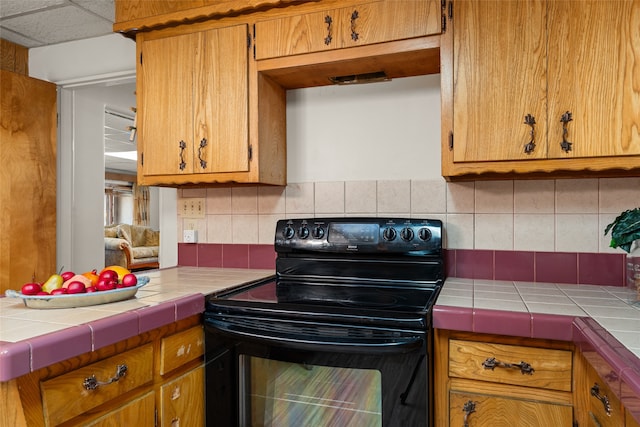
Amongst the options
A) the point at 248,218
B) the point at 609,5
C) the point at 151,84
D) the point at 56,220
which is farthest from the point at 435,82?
the point at 56,220

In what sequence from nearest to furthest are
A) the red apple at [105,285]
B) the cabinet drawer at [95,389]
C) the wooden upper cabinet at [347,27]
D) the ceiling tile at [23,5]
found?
the cabinet drawer at [95,389]
the red apple at [105,285]
the wooden upper cabinet at [347,27]
the ceiling tile at [23,5]

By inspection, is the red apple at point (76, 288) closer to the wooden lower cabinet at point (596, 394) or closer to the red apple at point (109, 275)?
the red apple at point (109, 275)

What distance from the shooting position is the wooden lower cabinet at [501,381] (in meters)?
1.18

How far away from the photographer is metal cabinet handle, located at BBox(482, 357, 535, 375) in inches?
47.3

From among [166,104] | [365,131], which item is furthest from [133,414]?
[365,131]

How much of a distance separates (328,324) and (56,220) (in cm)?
228

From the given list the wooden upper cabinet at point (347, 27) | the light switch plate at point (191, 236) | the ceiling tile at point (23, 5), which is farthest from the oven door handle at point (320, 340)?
the ceiling tile at point (23, 5)

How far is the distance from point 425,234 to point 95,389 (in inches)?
47.3

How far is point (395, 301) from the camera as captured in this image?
1410 mm

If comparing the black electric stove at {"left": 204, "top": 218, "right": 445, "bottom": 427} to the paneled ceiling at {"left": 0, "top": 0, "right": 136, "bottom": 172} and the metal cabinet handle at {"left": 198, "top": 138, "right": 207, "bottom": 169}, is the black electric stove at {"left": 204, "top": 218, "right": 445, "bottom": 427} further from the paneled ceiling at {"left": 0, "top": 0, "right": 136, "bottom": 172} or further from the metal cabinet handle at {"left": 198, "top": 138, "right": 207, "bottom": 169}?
the paneled ceiling at {"left": 0, "top": 0, "right": 136, "bottom": 172}

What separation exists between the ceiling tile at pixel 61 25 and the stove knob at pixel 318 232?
1707 mm

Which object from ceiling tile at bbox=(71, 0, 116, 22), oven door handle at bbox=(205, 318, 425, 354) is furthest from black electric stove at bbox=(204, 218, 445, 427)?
ceiling tile at bbox=(71, 0, 116, 22)

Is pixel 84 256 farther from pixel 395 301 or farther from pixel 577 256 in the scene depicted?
pixel 577 256

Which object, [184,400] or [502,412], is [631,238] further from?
[184,400]
